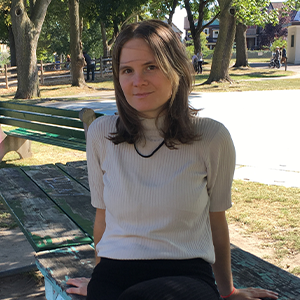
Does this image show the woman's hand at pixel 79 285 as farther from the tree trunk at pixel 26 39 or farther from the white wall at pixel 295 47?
the white wall at pixel 295 47

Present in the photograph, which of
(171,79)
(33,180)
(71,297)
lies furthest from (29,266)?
(171,79)

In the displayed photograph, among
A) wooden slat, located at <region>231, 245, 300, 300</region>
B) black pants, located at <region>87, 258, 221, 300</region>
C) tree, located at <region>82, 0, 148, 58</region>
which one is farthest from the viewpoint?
tree, located at <region>82, 0, 148, 58</region>

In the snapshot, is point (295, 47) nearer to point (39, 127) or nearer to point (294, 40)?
point (294, 40)

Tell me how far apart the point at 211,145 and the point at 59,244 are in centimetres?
123

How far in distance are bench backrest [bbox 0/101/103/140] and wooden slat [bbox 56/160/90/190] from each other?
54cm

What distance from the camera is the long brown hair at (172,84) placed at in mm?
1801

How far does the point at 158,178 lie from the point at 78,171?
2656 millimetres

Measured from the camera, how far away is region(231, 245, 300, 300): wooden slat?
1.98 metres

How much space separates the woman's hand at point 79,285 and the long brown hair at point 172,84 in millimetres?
655

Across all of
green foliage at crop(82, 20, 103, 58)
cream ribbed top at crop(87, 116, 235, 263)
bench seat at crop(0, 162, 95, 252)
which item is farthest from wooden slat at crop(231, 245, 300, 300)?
green foliage at crop(82, 20, 103, 58)

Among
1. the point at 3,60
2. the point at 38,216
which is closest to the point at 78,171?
the point at 38,216

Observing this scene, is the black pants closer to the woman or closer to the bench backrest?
the woman

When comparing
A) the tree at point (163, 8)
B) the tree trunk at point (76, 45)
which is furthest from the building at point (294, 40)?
the tree trunk at point (76, 45)

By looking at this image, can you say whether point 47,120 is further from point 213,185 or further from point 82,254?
point 213,185
